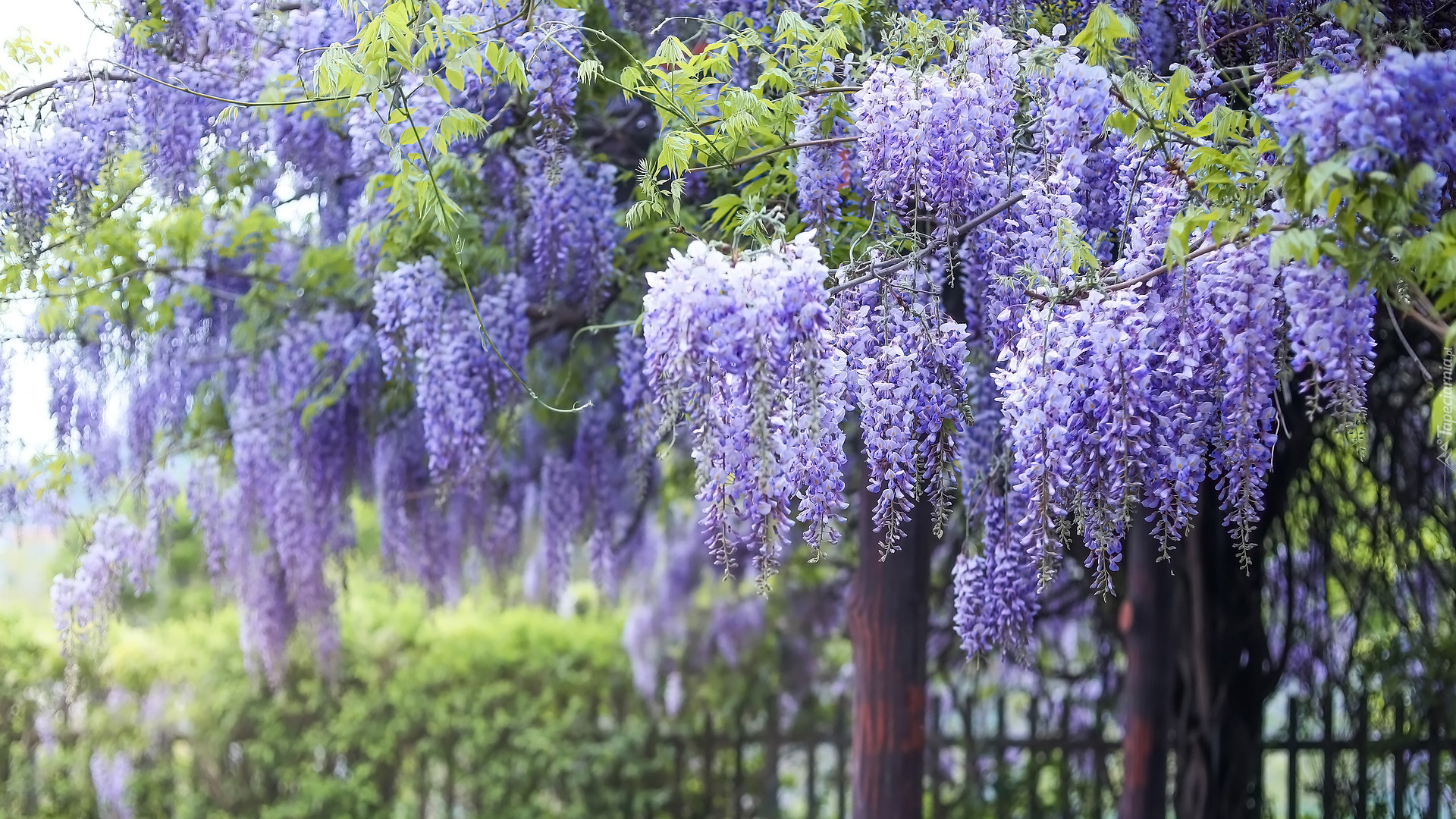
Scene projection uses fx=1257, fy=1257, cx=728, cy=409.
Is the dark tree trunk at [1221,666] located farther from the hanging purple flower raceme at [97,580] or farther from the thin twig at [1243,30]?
the hanging purple flower raceme at [97,580]

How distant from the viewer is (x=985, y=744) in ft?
18.7

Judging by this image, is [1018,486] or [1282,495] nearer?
[1018,486]

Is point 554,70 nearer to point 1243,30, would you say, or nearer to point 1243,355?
point 1243,30

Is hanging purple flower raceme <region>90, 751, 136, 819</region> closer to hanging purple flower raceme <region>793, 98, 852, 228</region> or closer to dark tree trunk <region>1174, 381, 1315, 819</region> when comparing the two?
dark tree trunk <region>1174, 381, 1315, 819</region>

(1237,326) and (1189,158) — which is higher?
(1189,158)

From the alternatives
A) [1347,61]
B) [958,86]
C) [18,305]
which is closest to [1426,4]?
[1347,61]

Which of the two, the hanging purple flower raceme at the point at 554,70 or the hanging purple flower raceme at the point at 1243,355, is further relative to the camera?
the hanging purple flower raceme at the point at 554,70

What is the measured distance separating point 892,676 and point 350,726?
333 centimetres

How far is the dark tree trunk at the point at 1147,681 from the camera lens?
4484 mm

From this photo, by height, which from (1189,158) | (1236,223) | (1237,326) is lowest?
(1237,326)

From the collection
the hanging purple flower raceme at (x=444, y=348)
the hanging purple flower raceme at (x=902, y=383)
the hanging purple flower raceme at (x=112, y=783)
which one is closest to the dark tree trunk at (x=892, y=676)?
the hanging purple flower raceme at (x=444, y=348)

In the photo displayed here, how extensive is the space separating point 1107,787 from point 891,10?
150 inches

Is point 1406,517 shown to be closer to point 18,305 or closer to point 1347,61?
point 1347,61

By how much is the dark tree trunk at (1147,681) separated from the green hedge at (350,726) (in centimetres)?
245
